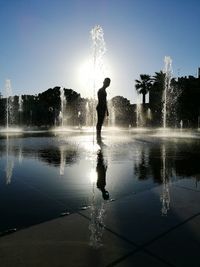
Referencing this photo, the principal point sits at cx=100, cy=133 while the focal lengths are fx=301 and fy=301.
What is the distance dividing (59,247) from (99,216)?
74cm

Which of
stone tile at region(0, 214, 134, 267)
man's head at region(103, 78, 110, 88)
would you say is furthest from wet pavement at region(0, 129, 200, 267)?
man's head at region(103, 78, 110, 88)

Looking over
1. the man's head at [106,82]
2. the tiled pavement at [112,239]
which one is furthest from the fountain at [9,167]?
the man's head at [106,82]

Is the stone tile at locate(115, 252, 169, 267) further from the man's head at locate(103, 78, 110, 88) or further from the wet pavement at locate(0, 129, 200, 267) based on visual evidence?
the man's head at locate(103, 78, 110, 88)

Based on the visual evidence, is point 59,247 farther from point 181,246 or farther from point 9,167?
point 9,167

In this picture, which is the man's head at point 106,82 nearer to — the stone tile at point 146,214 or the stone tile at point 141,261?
the stone tile at point 146,214

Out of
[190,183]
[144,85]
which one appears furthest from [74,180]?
[144,85]

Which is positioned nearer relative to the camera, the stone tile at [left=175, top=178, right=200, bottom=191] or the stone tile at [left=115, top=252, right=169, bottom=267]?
the stone tile at [left=115, top=252, right=169, bottom=267]

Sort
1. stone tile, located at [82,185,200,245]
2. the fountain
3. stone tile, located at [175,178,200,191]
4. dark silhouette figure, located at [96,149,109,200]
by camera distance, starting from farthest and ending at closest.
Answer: the fountain < stone tile, located at [175,178,200,191] < dark silhouette figure, located at [96,149,109,200] < stone tile, located at [82,185,200,245]

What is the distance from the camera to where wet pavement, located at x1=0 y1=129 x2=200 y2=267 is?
85.5 inches

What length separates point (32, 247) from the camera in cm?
226

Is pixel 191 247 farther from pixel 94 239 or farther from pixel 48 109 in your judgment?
pixel 48 109

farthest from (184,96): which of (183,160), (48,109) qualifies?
(183,160)

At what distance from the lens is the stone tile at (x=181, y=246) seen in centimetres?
213

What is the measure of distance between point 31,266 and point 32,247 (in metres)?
0.26
